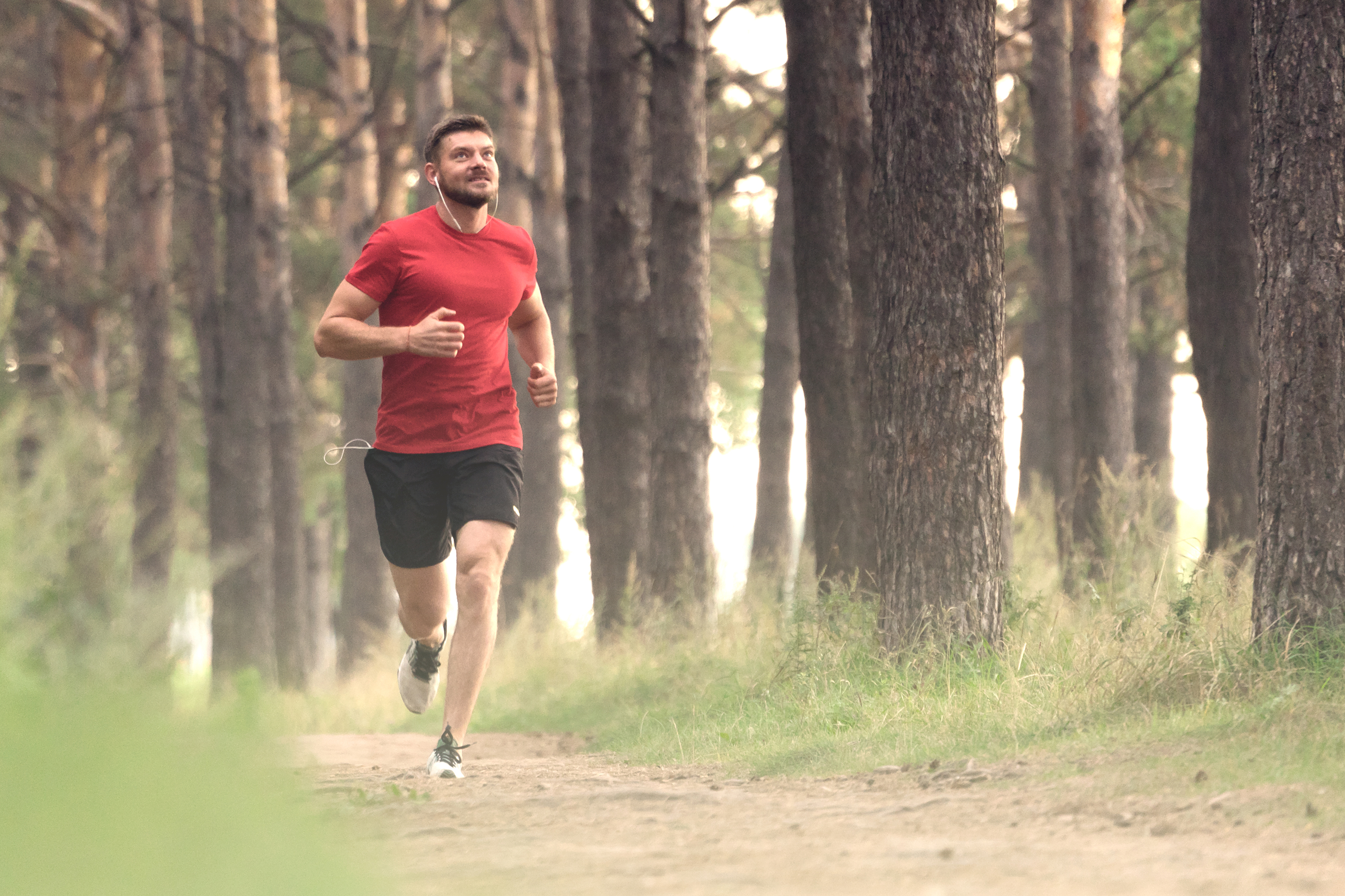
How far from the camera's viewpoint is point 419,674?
22.9 feet

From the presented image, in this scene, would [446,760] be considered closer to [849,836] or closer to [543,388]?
[543,388]

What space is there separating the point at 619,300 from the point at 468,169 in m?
6.71

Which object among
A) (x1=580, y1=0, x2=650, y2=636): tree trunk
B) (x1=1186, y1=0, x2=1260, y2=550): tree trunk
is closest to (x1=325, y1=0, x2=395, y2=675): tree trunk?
(x1=580, y1=0, x2=650, y2=636): tree trunk

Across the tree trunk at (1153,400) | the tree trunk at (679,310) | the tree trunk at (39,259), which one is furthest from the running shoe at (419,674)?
the tree trunk at (1153,400)

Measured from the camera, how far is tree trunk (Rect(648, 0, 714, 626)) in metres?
11.7

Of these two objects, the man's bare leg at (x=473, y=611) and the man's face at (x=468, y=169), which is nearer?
the man's bare leg at (x=473, y=611)

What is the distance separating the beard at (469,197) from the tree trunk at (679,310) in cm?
547

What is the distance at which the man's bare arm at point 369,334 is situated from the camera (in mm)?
5828

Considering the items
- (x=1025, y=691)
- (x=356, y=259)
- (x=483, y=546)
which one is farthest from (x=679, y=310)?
(x=356, y=259)

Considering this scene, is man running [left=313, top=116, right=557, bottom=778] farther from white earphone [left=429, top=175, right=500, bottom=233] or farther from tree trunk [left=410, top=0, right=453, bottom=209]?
tree trunk [left=410, top=0, right=453, bottom=209]

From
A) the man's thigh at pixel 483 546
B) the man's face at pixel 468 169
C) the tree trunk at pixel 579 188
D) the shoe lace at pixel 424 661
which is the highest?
the tree trunk at pixel 579 188

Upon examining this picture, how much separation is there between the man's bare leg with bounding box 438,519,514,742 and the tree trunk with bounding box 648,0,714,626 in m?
5.46

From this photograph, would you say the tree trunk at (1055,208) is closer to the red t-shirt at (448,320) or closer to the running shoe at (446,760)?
the red t-shirt at (448,320)

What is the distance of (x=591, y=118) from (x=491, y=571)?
7.67 meters
